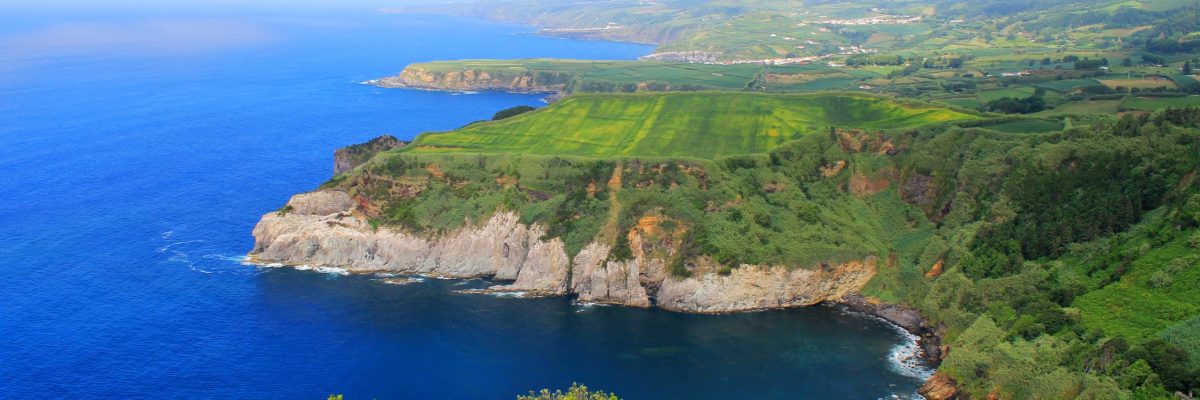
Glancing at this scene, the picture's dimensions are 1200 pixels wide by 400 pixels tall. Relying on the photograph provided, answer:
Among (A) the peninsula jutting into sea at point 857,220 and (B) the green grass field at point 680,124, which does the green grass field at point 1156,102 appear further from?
(B) the green grass field at point 680,124

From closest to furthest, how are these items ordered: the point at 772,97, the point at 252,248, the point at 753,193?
the point at 753,193 → the point at 252,248 → the point at 772,97

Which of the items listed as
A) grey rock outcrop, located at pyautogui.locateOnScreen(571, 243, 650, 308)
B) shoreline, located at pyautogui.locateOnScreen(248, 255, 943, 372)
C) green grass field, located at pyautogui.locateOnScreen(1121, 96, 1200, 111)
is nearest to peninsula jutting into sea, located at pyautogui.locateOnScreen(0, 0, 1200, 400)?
grey rock outcrop, located at pyautogui.locateOnScreen(571, 243, 650, 308)

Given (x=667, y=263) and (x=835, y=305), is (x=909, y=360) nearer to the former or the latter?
(x=835, y=305)

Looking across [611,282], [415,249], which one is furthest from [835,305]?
[415,249]

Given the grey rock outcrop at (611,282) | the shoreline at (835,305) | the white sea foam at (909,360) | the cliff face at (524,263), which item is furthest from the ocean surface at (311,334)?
the cliff face at (524,263)

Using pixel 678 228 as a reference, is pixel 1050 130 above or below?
above

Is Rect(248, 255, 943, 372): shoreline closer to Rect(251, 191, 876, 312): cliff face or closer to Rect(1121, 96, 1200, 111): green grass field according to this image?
Rect(251, 191, 876, 312): cliff face

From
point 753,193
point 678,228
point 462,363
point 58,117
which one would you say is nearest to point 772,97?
point 753,193

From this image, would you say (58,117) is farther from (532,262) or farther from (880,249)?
(880,249)

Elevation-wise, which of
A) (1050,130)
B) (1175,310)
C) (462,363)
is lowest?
(462,363)
